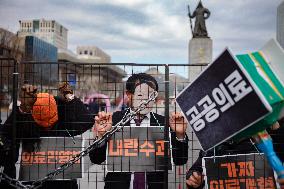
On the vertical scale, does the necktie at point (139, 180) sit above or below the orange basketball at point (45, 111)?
below

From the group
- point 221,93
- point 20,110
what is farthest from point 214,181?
point 20,110

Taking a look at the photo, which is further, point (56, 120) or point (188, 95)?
point (56, 120)

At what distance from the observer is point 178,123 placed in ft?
9.06

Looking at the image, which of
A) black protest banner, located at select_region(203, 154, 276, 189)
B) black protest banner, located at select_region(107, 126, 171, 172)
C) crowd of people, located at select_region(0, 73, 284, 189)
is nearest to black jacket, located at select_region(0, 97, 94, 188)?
crowd of people, located at select_region(0, 73, 284, 189)

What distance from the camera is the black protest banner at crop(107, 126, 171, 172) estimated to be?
275cm

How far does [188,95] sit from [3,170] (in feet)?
5.75

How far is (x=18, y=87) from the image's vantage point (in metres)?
2.76

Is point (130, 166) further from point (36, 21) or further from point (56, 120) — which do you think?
point (36, 21)

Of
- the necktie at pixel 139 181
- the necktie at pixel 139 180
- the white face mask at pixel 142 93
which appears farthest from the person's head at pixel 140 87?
the necktie at pixel 139 181

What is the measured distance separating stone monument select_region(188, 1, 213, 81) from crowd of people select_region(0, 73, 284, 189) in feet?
52.1

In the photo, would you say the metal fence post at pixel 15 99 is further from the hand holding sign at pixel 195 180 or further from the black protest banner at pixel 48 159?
the hand holding sign at pixel 195 180

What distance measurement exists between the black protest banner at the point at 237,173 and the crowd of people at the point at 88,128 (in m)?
0.10

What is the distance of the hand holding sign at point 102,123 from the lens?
2701mm

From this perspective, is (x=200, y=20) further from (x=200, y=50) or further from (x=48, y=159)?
(x=48, y=159)
